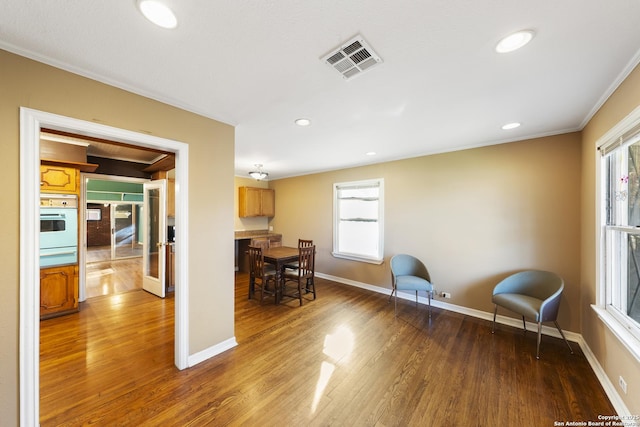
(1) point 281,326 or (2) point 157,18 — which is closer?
(2) point 157,18

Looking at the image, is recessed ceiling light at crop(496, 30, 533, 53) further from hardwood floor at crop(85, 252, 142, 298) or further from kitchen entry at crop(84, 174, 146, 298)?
hardwood floor at crop(85, 252, 142, 298)

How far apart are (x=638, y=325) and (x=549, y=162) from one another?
1.89 m

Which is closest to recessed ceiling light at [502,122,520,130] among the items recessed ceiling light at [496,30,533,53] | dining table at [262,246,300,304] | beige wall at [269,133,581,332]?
beige wall at [269,133,581,332]

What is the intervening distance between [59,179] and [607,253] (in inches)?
251

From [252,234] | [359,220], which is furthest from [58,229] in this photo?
[359,220]

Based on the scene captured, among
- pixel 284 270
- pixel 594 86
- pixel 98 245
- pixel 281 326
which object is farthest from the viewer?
pixel 98 245

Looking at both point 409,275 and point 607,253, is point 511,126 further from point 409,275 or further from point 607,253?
point 409,275

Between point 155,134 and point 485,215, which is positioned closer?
point 155,134

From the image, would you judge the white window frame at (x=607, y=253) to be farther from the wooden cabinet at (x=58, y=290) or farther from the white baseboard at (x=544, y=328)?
the wooden cabinet at (x=58, y=290)

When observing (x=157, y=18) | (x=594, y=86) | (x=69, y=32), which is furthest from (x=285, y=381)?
A: (x=594, y=86)

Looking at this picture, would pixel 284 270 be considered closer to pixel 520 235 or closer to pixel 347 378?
pixel 347 378

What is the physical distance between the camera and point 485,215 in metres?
3.16

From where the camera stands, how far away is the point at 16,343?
1.38 metres

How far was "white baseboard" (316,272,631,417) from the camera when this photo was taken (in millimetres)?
1705
